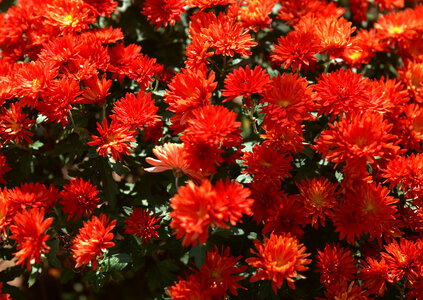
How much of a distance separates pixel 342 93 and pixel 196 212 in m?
0.56

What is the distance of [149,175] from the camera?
158 centimetres

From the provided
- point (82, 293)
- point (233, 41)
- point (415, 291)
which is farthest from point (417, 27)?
point (82, 293)

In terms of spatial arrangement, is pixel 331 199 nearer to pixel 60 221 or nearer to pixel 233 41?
pixel 233 41

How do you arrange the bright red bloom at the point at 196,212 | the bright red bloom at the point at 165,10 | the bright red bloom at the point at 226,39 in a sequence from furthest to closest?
the bright red bloom at the point at 165,10 → the bright red bloom at the point at 226,39 → the bright red bloom at the point at 196,212

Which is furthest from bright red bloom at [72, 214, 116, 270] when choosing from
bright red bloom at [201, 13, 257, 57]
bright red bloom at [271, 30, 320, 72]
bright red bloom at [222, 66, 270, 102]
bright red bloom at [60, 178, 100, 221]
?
bright red bloom at [271, 30, 320, 72]

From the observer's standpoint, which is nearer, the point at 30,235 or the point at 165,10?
the point at 30,235

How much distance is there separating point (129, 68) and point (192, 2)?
0.33 metres

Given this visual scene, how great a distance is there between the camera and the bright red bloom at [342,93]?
3.91 ft

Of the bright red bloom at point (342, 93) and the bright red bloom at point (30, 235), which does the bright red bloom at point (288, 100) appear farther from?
the bright red bloom at point (30, 235)

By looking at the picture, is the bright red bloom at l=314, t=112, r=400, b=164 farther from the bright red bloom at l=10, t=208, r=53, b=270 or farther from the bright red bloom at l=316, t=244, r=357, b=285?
the bright red bloom at l=10, t=208, r=53, b=270

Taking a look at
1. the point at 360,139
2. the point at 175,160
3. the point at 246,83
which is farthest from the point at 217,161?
the point at 360,139

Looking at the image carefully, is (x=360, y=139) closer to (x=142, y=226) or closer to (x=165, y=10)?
(x=142, y=226)

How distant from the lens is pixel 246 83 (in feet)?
3.84

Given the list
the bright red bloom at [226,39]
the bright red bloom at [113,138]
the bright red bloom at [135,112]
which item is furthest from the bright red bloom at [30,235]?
the bright red bloom at [226,39]
